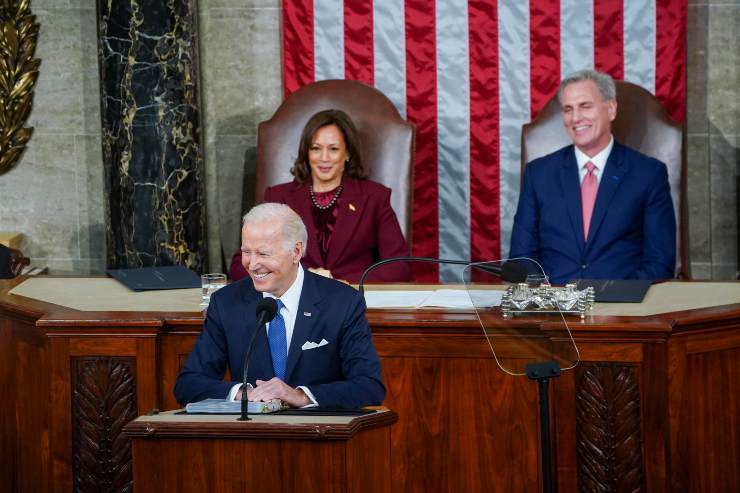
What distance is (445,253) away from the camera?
6527mm

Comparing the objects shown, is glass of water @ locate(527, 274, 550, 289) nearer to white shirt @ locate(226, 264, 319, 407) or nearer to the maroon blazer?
white shirt @ locate(226, 264, 319, 407)

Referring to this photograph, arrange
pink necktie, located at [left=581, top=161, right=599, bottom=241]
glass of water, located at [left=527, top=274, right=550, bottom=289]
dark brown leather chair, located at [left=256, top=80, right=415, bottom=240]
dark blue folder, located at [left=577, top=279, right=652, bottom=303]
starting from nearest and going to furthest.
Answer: glass of water, located at [left=527, top=274, right=550, bottom=289], dark blue folder, located at [left=577, top=279, right=652, bottom=303], pink necktie, located at [left=581, top=161, right=599, bottom=241], dark brown leather chair, located at [left=256, top=80, right=415, bottom=240]

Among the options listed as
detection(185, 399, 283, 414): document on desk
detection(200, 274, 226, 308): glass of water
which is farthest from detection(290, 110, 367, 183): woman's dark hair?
detection(185, 399, 283, 414): document on desk

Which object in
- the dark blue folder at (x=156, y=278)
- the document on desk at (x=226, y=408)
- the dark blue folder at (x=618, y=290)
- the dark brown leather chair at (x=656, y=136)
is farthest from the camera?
the dark brown leather chair at (x=656, y=136)

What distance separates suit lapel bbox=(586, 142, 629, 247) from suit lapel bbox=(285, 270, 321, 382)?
79.1 inches

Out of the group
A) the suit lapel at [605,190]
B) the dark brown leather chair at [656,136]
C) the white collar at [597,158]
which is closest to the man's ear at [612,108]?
the white collar at [597,158]

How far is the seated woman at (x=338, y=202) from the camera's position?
18.1 feet

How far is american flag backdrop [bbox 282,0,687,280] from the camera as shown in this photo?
6.20 meters

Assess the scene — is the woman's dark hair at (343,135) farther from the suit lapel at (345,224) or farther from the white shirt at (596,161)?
the white shirt at (596,161)

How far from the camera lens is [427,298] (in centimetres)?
434

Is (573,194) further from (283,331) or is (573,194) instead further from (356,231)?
(283,331)

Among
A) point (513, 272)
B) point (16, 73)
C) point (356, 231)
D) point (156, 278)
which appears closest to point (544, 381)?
point (513, 272)

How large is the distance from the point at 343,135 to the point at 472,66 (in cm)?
109

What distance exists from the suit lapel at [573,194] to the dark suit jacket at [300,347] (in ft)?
6.33
